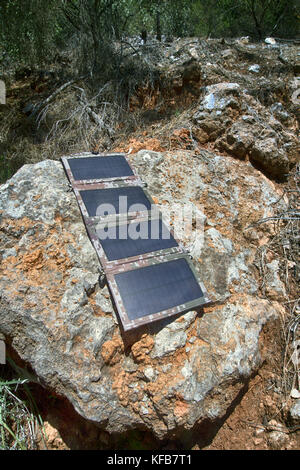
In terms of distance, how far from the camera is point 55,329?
6.94ft

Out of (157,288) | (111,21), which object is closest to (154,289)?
(157,288)

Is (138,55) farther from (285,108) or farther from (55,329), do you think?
(55,329)

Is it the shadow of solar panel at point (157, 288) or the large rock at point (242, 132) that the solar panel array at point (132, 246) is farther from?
the large rock at point (242, 132)

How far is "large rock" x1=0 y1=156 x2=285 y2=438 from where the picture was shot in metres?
2.09

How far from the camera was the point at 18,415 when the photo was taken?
236 cm

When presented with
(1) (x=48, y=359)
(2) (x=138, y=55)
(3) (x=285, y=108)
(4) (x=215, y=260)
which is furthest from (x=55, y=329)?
(2) (x=138, y=55)

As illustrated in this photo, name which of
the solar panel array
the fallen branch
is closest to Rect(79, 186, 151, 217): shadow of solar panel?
the solar panel array

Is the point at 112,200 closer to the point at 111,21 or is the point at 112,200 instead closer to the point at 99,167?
the point at 99,167

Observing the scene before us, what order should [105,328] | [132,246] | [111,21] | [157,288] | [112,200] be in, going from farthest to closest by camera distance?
[111,21] → [112,200] → [132,246] → [157,288] → [105,328]

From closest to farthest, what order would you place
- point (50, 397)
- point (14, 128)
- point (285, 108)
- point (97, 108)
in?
1. point (50, 397)
2. point (285, 108)
3. point (97, 108)
4. point (14, 128)

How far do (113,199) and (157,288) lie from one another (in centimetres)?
89

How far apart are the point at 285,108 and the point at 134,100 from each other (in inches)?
86.4

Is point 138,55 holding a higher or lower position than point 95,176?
higher

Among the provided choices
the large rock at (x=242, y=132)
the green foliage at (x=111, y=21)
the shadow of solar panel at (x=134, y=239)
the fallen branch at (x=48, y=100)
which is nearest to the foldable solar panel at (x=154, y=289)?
the shadow of solar panel at (x=134, y=239)
